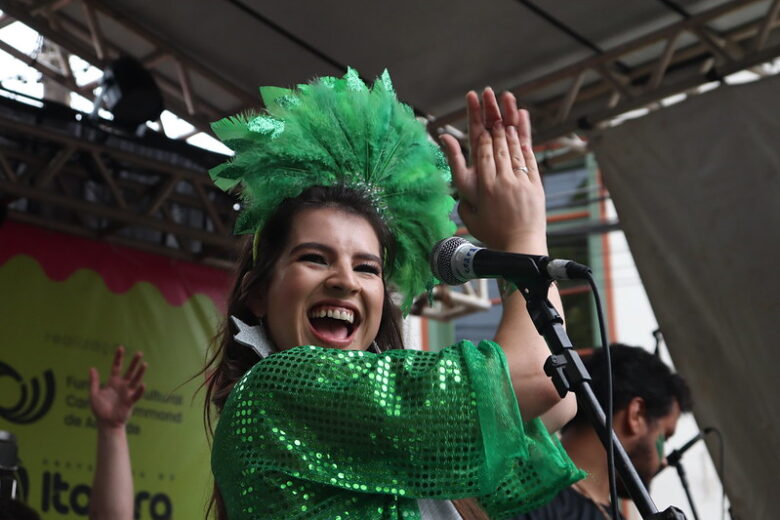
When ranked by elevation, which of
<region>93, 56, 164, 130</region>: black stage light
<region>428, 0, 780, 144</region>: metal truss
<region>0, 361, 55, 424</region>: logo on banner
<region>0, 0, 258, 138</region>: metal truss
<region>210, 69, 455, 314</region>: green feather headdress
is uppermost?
<region>0, 0, 258, 138</region>: metal truss

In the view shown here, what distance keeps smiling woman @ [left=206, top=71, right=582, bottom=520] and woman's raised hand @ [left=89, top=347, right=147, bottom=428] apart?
1.87m

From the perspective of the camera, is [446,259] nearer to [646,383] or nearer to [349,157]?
[349,157]

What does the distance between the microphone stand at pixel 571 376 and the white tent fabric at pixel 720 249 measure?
2517 millimetres

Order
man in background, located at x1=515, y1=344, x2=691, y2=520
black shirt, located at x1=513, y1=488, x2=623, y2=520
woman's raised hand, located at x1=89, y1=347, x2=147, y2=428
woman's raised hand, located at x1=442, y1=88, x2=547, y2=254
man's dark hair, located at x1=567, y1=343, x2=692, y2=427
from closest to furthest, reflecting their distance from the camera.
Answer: woman's raised hand, located at x1=442, y1=88, x2=547, y2=254 < black shirt, located at x1=513, y1=488, x2=623, y2=520 < man in background, located at x1=515, y1=344, x2=691, y2=520 < man's dark hair, located at x1=567, y1=343, x2=692, y2=427 < woman's raised hand, located at x1=89, y1=347, x2=147, y2=428

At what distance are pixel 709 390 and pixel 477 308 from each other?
9.86ft

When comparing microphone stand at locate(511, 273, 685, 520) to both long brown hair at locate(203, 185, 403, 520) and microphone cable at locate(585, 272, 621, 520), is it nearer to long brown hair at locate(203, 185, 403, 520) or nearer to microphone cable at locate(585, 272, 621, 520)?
microphone cable at locate(585, 272, 621, 520)

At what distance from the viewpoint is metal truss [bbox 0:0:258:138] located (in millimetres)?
5359

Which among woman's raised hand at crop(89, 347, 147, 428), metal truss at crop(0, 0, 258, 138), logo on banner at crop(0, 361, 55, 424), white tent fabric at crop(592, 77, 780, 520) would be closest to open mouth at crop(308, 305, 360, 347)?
woman's raised hand at crop(89, 347, 147, 428)

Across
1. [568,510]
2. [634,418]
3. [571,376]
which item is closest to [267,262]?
[571,376]

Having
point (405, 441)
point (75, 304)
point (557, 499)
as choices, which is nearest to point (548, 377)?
point (405, 441)

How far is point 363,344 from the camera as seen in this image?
5.63 ft

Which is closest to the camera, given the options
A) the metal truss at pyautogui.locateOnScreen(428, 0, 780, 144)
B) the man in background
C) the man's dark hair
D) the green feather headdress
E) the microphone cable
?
the microphone cable

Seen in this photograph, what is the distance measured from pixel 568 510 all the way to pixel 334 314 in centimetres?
149

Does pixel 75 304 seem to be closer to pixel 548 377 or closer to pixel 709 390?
pixel 709 390
